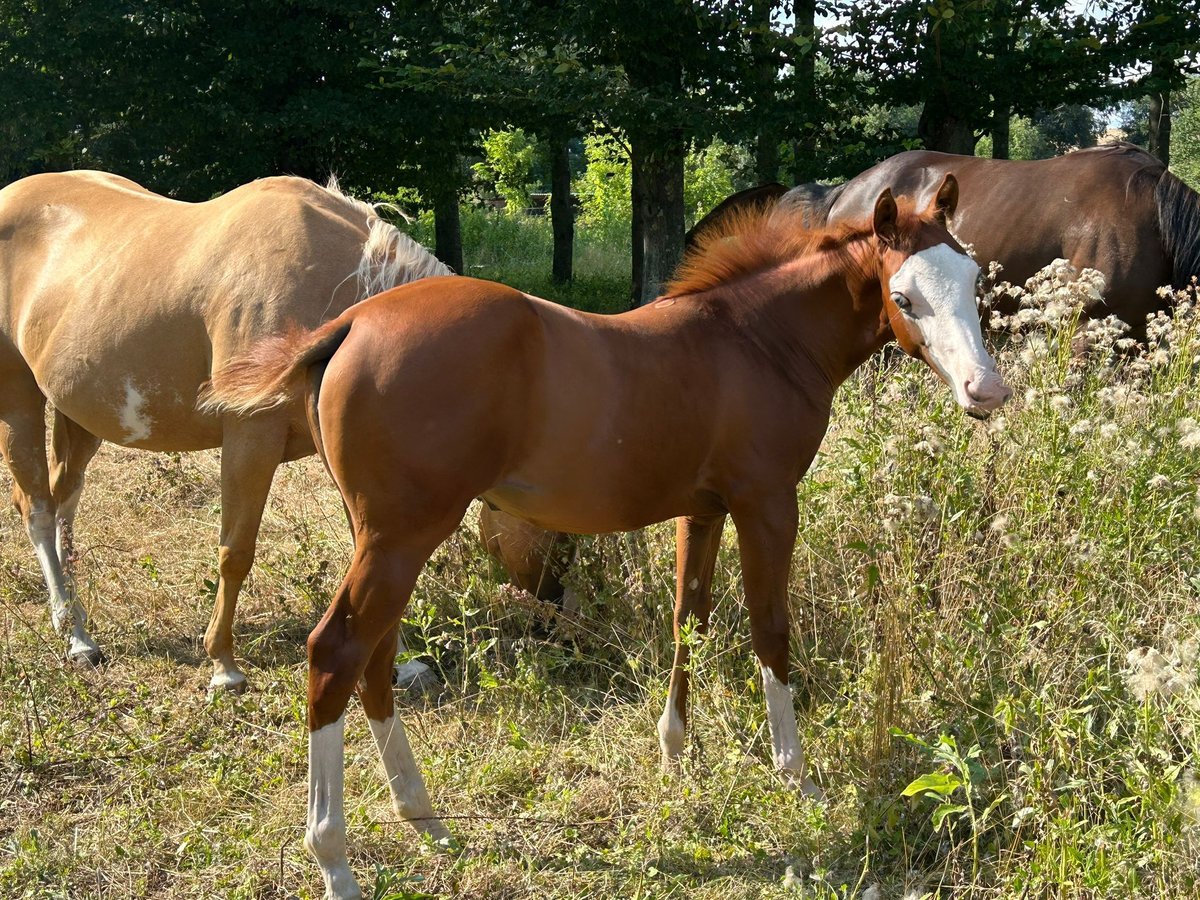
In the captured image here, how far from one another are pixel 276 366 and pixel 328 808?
1.19m

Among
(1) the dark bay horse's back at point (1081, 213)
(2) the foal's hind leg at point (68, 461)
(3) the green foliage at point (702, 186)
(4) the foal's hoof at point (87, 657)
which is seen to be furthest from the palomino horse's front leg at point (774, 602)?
(3) the green foliage at point (702, 186)

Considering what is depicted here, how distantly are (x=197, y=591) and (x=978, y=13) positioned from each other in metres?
8.42

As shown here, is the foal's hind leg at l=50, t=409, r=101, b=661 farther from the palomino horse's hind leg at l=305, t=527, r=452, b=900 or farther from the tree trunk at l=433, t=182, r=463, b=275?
the tree trunk at l=433, t=182, r=463, b=275

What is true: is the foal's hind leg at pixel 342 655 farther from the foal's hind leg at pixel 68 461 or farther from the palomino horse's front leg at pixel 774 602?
the foal's hind leg at pixel 68 461

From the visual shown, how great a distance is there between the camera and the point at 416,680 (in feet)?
14.0

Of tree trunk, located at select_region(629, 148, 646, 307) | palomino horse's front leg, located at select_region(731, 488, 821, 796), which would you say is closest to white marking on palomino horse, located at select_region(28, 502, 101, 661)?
palomino horse's front leg, located at select_region(731, 488, 821, 796)

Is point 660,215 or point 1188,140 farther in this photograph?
point 1188,140

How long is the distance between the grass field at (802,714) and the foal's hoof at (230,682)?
0.11 m

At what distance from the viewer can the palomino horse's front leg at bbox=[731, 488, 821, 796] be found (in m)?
3.07

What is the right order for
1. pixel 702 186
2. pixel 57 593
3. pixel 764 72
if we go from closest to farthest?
pixel 57 593 < pixel 764 72 < pixel 702 186

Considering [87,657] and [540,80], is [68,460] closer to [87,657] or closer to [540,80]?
[87,657]

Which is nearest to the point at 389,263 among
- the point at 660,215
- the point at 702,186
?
the point at 660,215

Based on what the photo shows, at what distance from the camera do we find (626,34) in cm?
1032

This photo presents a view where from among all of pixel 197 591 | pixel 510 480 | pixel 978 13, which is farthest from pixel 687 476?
pixel 978 13
